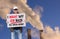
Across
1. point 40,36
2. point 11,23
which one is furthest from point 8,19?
point 40,36

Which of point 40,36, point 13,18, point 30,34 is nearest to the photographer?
point 13,18

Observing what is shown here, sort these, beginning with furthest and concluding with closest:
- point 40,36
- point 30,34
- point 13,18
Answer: point 30,34
point 40,36
point 13,18

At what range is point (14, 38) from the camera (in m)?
12.8

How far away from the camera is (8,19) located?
493 inches

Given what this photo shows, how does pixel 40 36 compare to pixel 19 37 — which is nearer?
pixel 19 37

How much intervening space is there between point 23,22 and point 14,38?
4.08ft

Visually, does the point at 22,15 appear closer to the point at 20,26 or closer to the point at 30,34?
the point at 20,26

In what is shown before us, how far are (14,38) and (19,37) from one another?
13.5 inches

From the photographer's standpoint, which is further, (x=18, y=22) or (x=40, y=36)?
(x=40, y=36)

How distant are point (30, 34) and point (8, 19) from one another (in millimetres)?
8640

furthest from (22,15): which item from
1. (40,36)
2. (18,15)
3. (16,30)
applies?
(40,36)

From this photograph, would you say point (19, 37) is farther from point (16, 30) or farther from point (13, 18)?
point (13, 18)

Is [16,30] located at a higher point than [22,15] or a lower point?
lower

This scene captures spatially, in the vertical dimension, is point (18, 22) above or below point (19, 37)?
above
